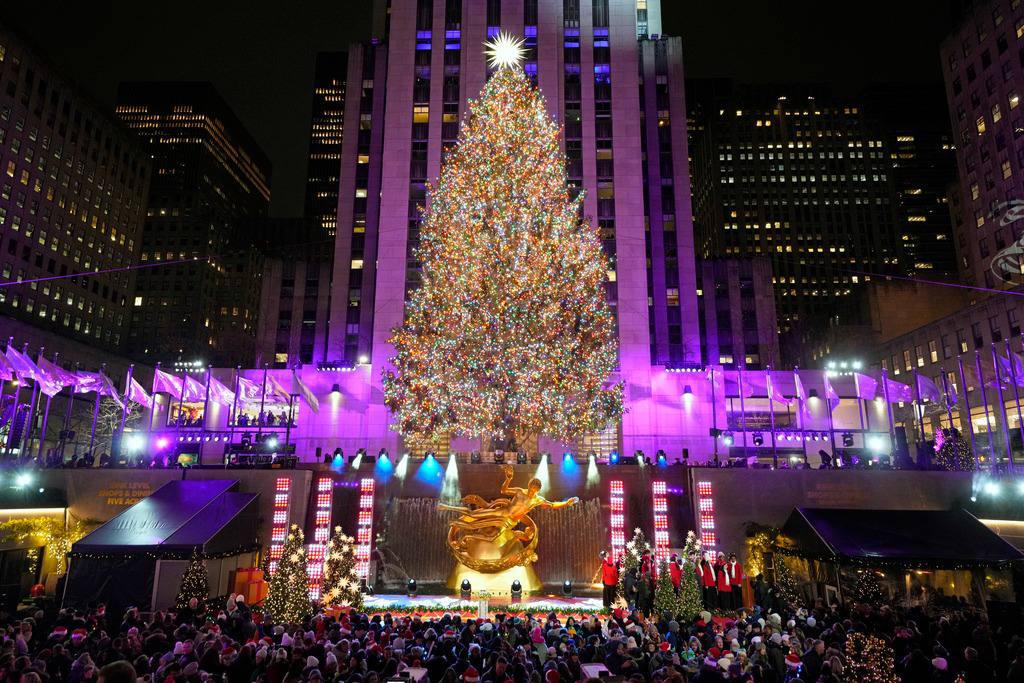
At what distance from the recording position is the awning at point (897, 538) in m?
20.7

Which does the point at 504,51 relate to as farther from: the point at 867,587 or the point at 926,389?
the point at 867,587

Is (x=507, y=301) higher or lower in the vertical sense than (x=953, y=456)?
higher

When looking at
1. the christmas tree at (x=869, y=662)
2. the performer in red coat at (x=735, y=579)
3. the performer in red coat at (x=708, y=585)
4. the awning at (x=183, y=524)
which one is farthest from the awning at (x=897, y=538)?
the awning at (x=183, y=524)

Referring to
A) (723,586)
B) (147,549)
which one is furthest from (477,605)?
(147,549)

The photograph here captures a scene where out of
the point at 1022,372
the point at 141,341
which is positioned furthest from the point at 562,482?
the point at 141,341

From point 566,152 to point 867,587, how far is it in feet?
130

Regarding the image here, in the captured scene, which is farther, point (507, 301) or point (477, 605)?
point (507, 301)

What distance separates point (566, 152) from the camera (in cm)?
5231

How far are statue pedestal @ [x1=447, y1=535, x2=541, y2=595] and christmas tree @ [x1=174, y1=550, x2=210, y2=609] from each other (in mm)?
8895

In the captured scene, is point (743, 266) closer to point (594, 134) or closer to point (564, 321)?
point (594, 134)

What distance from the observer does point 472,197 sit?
35.1m

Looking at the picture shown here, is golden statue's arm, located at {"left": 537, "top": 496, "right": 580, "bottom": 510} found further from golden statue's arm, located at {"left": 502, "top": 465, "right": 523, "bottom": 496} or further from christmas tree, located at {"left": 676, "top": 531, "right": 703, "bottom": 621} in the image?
christmas tree, located at {"left": 676, "top": 531, "right": 703, "bottom": 621}

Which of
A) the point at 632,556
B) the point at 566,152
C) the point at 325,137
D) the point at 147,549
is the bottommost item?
the point at 632,556

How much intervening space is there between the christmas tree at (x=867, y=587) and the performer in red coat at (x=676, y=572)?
17.3ft
